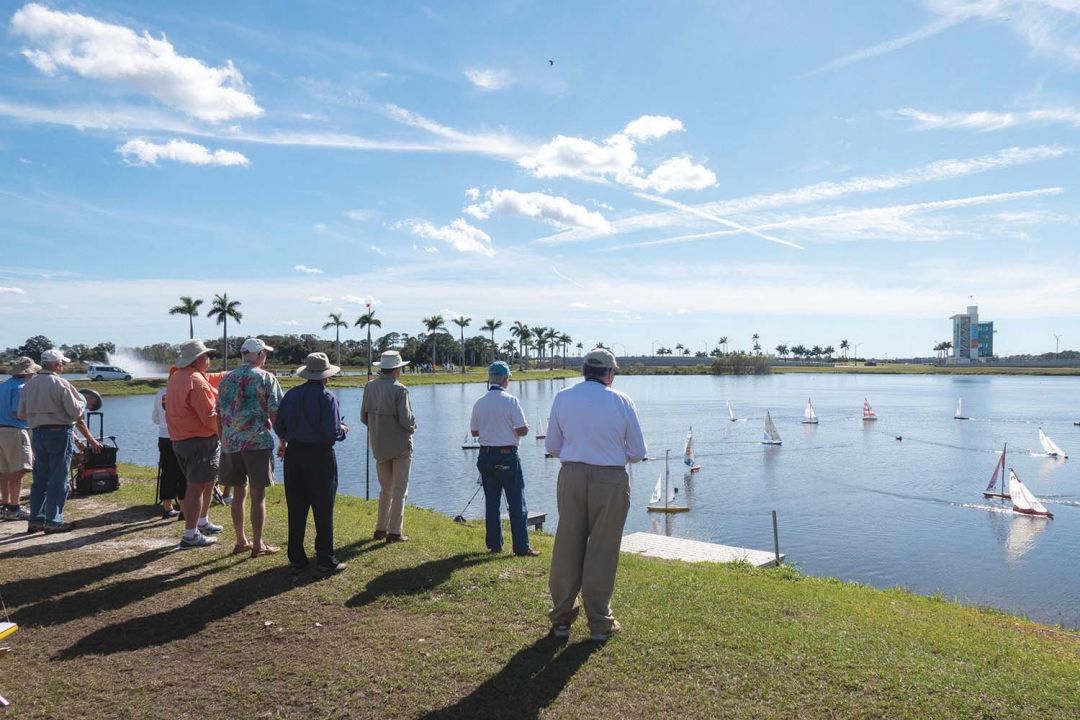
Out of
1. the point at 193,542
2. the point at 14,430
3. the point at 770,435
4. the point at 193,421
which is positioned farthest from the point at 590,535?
the point at 770,435

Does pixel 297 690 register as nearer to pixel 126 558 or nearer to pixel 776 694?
pixel 776 694

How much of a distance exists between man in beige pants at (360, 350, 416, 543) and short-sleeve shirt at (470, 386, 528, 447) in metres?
0.79

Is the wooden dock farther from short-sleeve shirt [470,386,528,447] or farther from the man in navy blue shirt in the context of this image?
the man in navy blue shirt

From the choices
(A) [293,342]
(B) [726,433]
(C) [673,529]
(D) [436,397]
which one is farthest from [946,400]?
(A) [293,342]

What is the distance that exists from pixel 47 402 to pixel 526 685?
6764mm

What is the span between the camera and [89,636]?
5656 mm

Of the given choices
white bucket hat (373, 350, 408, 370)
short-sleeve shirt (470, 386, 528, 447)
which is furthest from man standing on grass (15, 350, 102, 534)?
short-sleeve shirt (470, 386, 528, 447)

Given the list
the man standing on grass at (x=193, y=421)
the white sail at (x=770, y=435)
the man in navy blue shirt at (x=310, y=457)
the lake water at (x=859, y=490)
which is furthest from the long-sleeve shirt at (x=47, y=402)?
the white sail at (x=770, y=435)

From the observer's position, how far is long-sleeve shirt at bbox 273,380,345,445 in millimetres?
6969

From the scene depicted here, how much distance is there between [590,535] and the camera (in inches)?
218

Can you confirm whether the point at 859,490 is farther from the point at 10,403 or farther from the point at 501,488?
the point at 10,403

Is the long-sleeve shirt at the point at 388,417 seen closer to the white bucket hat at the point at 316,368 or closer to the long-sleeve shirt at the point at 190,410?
the white bucket hat at the point at 316,368

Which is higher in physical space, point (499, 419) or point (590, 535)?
point (499, 419)

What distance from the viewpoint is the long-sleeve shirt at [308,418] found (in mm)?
6969
